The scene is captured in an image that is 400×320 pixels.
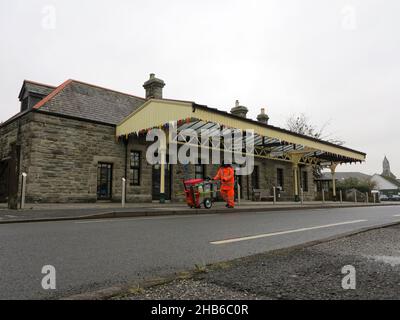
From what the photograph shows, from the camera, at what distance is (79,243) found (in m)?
5.22

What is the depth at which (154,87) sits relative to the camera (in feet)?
73.9

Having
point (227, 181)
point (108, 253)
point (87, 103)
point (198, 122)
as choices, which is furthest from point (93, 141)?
point (108, 253)

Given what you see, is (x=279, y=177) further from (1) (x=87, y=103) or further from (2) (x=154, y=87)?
(1) (x=87, y=103)

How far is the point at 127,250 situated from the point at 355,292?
3.12 metres

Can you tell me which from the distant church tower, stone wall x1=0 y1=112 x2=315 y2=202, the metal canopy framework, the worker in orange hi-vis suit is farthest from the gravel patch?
the distant church tower

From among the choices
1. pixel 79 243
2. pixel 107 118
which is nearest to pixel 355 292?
pixel 79 243

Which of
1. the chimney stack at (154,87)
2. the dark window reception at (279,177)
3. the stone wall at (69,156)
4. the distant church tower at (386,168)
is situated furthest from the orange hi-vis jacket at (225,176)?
the distant church tower at (386,168)

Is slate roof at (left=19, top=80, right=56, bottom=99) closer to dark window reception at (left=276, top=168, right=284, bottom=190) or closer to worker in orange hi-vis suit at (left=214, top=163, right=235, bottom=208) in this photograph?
worker in orange hi-vis suit at (left=214, top=163, right=235, bottom=208)

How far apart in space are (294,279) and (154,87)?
20.9 m

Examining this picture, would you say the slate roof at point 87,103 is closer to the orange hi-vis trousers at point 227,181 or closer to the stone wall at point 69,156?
the stone wall at point 69,156

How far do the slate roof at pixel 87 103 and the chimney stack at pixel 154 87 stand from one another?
152 cm
